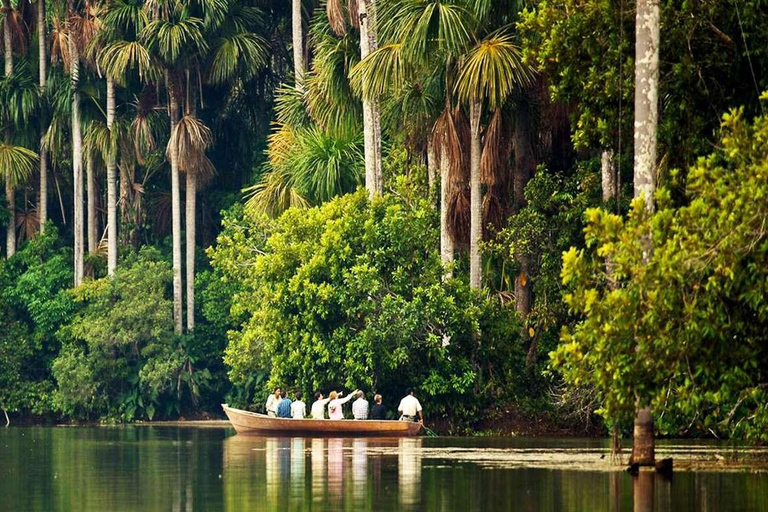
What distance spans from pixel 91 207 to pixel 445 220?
68.9 ft

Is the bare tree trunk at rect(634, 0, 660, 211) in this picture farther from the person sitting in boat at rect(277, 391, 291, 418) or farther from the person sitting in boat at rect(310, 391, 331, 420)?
the person sitting in boat at rect(277, 391, 291, 418)

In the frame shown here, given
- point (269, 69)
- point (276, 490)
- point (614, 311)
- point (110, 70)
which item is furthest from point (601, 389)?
point (269, 69)

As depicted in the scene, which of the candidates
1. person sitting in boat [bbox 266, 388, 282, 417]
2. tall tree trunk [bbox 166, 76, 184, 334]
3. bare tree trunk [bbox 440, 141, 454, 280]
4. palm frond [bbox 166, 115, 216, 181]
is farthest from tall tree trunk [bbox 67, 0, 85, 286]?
bare tree trunk [bbox 440, 141, 454, 280]

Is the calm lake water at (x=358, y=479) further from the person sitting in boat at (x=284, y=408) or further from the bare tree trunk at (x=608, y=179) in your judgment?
the bare tree trunk at (x=608, y=179)

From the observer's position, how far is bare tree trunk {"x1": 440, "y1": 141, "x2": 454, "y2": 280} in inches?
1722

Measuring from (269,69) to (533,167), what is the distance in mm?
19670

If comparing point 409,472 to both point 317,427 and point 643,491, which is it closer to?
point 643,491

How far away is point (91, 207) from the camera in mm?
62062

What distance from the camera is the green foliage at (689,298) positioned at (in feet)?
76.5

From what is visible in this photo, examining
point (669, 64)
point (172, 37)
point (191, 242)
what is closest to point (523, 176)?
point (669, 64)

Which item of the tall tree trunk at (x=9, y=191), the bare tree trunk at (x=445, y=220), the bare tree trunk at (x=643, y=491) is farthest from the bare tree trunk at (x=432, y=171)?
the bare tree trunk at (x=643, y=491)

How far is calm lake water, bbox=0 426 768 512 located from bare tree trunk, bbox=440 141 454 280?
6.37m

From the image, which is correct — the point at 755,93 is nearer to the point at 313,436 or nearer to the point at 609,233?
the point at 609,233

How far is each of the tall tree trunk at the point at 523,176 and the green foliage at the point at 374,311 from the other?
2.56ft
